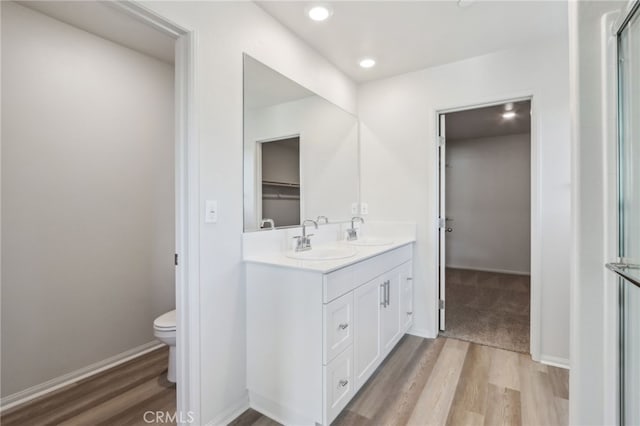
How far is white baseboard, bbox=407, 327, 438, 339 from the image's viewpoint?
2.77 m

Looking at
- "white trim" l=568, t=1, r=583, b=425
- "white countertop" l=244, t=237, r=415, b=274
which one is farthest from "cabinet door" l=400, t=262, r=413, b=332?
"white trim" l=568, t=1, r=583, b=425

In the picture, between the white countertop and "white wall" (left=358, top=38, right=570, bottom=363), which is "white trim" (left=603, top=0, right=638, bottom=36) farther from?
the white countertop

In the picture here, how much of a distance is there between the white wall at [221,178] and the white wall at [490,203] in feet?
15.6

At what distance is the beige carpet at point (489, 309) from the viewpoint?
2.71 meters

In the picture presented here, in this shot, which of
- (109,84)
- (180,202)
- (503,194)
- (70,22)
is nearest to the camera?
(180,202)

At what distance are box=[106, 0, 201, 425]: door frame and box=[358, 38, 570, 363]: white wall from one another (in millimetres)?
1902

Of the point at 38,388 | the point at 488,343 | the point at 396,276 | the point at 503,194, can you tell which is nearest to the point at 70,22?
the point at 38,388

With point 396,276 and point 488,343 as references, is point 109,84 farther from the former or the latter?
point 488,343

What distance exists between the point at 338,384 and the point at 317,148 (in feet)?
5.75

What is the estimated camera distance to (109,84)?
2.29m

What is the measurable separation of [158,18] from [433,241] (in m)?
2.48

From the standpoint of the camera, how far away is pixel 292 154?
233 centimetres

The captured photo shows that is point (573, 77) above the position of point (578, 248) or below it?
above

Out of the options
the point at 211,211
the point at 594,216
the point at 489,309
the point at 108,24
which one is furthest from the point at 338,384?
the point at 108,24
